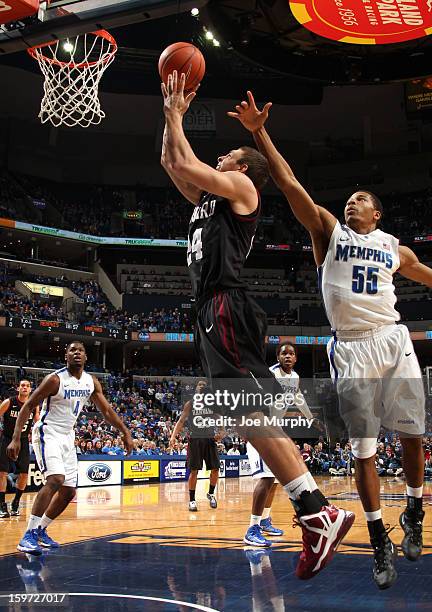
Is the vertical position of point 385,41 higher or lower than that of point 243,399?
higher

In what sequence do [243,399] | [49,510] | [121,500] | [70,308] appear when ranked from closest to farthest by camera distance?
[243,399] → [49,510] → [121,500] → [70,308]

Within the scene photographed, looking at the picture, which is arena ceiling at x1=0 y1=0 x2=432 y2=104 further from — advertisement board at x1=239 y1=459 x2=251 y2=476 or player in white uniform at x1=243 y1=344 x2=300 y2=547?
advertisement board at x1=239 y1=459 x2=251 y2=476

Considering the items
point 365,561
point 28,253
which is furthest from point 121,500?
point 28,253

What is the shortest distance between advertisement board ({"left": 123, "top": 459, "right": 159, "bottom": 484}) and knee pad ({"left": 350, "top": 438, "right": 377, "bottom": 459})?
1460 centimetres

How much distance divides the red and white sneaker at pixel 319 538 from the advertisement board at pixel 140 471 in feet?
49.3

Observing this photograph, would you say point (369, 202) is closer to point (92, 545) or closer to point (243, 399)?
point (243, 399)

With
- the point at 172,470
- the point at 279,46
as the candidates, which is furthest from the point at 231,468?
the point at 279,46

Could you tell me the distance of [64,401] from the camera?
7.55 metres

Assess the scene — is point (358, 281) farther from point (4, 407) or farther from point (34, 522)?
point (4, 407)

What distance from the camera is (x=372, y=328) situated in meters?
4.24

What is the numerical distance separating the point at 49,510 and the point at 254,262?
110 feet

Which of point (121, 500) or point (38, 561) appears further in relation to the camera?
point (121, 500)

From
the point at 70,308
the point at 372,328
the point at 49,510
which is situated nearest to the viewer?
the point at 372,328

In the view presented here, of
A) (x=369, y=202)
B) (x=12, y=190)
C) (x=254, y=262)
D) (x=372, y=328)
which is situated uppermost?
(x=12, y=190)
